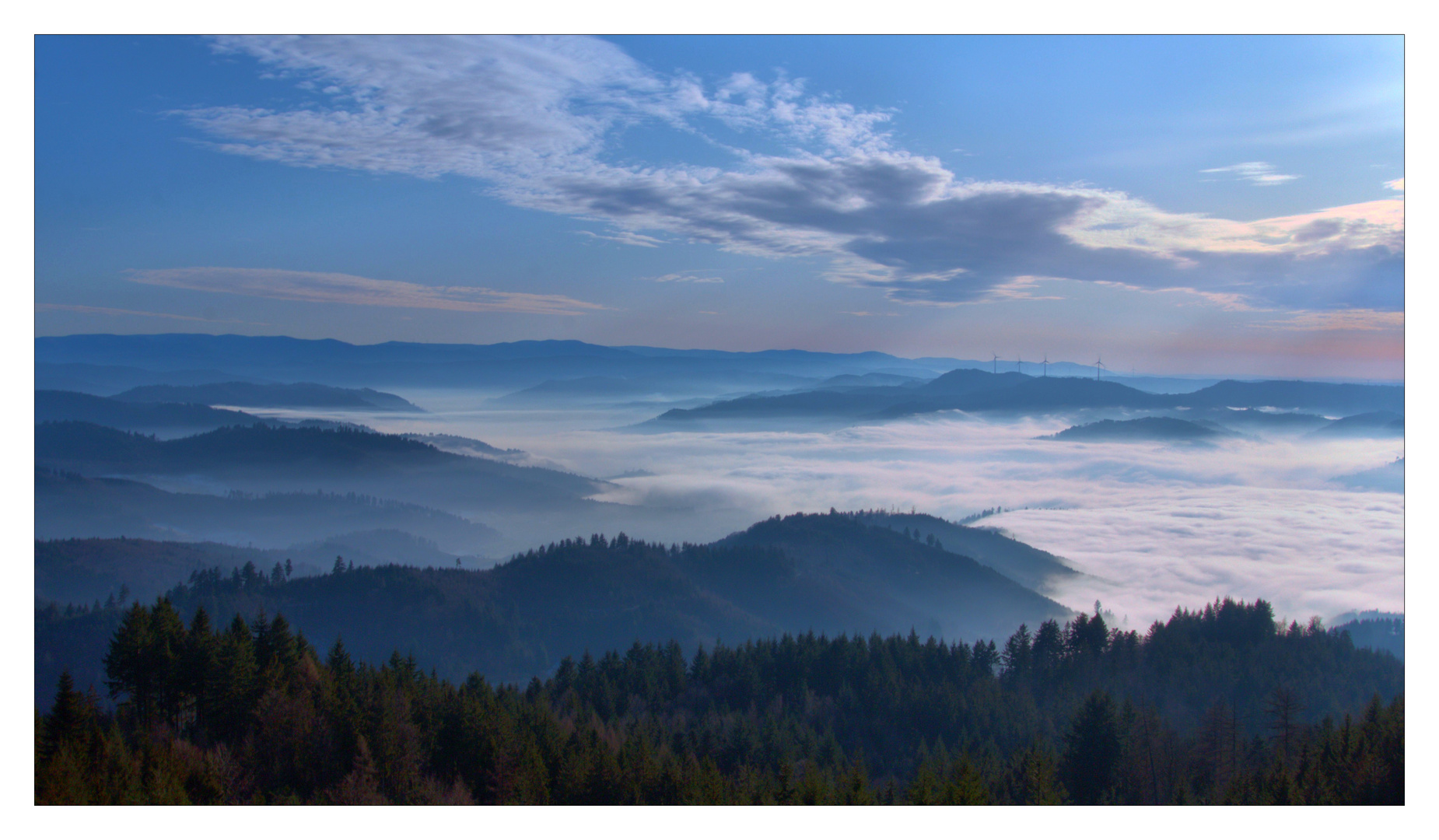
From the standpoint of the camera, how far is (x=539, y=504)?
458ft

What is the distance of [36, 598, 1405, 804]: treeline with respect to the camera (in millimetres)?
16609

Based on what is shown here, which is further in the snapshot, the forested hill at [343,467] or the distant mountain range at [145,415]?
the forested hill at [343,467]

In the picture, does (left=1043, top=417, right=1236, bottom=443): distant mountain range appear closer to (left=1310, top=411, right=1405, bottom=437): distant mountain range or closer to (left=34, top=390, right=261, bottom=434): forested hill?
(left=1310, top=411, right=1405, bottom=437): distant mountain range

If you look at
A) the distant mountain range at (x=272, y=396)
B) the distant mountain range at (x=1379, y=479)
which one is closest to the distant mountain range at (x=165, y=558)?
the distant mountain range at (x=272, y=396)

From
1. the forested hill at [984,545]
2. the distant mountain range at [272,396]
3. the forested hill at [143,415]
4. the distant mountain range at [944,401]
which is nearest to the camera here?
the forested hill at [143,415]

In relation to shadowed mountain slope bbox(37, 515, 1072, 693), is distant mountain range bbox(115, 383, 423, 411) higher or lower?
higher

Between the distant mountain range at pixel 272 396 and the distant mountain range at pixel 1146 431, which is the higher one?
the distant mountain range at pixel 272 396

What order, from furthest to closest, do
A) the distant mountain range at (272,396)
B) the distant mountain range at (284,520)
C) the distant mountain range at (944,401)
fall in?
1. the distant mountain range at (284,520)
2. the distant mountain range at (944,401)
3. the distant mountain range at (272,396)

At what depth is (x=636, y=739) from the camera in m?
23.8

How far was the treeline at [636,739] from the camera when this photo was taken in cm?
1661

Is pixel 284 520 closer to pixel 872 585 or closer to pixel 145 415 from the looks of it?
pixel 145 415

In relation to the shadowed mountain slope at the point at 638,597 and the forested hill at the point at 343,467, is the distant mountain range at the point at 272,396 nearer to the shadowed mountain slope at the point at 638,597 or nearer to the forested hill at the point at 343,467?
the forested hill at the point at 343,467

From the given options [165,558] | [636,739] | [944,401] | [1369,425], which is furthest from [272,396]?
[1369,425]

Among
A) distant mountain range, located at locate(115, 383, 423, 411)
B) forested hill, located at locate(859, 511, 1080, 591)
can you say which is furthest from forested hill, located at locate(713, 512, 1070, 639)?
distant mountain range, located at locate(115, 383, 423, 411)
